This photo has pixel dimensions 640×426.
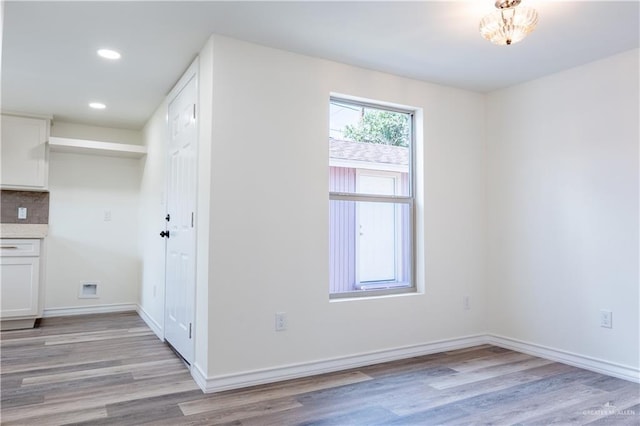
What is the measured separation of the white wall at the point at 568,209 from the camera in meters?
2.84

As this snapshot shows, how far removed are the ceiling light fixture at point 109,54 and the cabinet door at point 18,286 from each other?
2.46 meters

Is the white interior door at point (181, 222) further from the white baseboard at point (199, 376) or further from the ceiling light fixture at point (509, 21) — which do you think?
the ceiling light fixture at point (509, 21)

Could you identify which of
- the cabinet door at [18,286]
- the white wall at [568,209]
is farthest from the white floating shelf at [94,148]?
the white wall at [568,209]

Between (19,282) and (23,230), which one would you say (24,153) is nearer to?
(23,230)

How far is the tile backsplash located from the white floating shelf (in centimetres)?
58

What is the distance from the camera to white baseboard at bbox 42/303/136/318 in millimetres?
4773

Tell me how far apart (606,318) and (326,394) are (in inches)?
81.3

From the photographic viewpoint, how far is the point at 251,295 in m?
2.69

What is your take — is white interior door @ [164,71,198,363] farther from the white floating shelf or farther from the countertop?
the countertop

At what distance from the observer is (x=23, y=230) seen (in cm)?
436

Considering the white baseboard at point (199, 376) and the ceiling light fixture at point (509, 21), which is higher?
the ceiling light fixture at point (509, 21)

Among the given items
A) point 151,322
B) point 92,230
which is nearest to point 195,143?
point 151,322

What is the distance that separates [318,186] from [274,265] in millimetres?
656

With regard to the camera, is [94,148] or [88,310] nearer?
[94,148]
